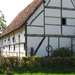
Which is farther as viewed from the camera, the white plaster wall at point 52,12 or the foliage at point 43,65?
the white plaster wall at point 52,12

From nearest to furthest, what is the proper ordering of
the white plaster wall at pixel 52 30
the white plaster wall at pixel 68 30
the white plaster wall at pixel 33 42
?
the white plaster wall at pixel 33 42, the white plaster wall at pixel 52 30, the white plaster wall at pixel 68 30

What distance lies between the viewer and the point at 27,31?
23031 millimetres

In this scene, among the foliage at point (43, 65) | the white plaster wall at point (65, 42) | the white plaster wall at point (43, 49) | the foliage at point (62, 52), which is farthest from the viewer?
the white plaster wall at point (65, 42)

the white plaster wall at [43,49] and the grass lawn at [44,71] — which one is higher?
the white plaster wall at [43,49]

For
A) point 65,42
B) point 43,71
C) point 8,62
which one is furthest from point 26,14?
point 43,71

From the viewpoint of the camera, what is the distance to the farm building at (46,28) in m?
23.2

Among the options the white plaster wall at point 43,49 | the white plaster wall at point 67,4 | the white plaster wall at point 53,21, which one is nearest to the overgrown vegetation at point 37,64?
the white plaster wall at point 43,49

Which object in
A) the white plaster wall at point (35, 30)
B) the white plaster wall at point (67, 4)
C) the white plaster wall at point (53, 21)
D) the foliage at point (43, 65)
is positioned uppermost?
the white plaster wall at point (67, 4)

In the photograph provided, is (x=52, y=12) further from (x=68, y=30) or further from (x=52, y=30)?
(x=68, y=30)

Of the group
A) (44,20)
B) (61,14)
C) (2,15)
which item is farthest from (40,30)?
(2,15)

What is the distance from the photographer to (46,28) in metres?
24.1

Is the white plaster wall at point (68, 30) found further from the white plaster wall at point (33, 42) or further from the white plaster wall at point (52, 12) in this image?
the white plaster wall at point (33, 42)

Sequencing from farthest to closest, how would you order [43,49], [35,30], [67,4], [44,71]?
1. [67,4]
2. [43,49]
3. [35,30]
4. [44,71]

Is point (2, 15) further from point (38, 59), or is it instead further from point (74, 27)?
point (38, 59)
